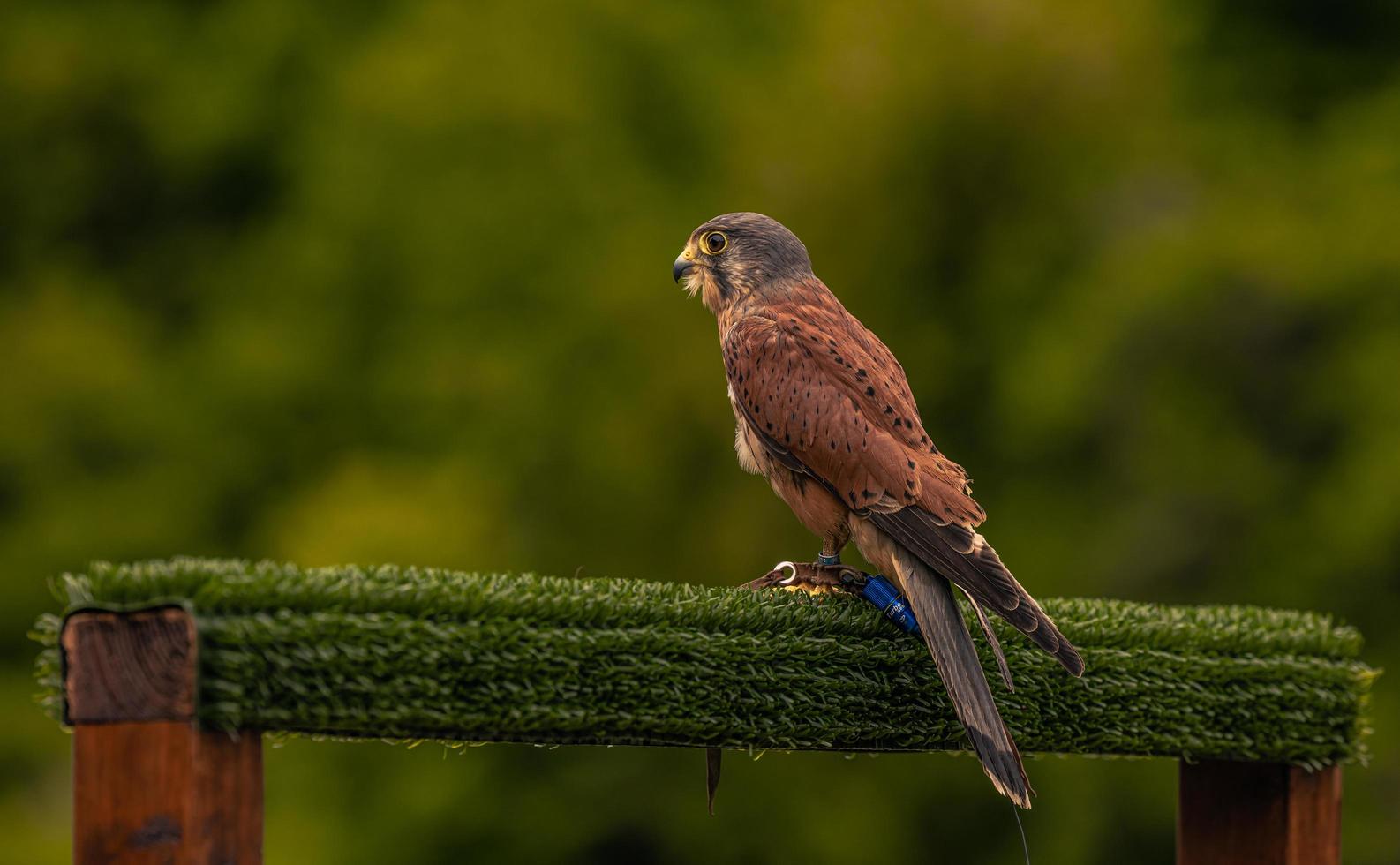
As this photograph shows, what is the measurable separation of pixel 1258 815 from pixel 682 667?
4.72 feet

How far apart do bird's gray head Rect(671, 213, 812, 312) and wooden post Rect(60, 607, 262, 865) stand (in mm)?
1386

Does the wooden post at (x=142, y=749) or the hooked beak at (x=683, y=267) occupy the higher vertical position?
the hooked beak at (x=683, y=267)

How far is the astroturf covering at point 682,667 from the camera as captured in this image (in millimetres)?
1923

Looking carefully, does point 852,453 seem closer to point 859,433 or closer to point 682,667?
point 859,433

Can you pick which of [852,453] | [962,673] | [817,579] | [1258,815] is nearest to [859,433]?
[852,453]

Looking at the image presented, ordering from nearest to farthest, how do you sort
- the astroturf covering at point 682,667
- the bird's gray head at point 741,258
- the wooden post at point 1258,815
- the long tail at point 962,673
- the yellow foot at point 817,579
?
the astroturf covering at point 682,667, the long tail at point 962,673, the yellow foot at point 817,579, the bird's gray head at point 741,258, the wooden post at point 1258,815

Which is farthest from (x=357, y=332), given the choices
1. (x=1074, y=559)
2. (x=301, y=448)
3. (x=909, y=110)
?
(x=1074, y=559)

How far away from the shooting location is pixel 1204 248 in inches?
236

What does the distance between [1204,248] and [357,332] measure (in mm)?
3732

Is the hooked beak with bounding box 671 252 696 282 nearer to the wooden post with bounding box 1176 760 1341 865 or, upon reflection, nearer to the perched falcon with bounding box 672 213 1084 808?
the perched falcon with bounding box 672 213 1084 808

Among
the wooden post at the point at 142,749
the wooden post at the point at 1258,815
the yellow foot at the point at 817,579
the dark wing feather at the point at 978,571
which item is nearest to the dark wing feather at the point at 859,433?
the dark wing feather at the point at 978,571

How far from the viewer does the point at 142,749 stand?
1802 millimetres

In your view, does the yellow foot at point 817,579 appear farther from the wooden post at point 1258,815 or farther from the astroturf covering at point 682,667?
the wooden post at point 1258,815

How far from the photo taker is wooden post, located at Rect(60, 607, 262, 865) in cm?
177
